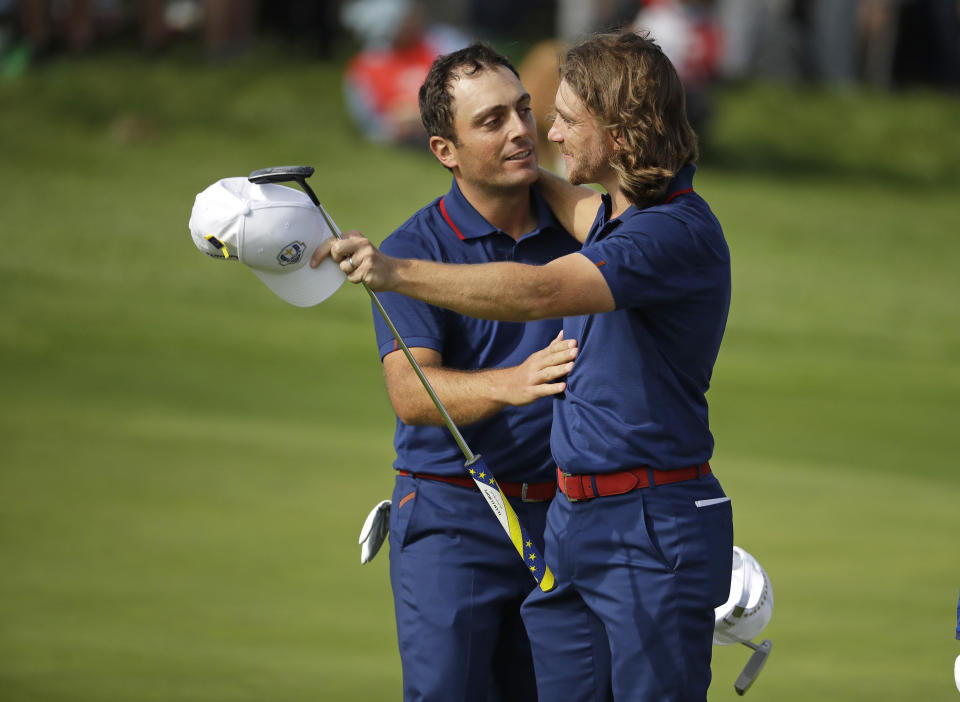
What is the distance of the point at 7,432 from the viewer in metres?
9.06

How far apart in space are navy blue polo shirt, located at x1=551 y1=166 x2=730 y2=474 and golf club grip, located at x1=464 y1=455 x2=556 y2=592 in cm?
23

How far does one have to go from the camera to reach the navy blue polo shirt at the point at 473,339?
12.9 feet

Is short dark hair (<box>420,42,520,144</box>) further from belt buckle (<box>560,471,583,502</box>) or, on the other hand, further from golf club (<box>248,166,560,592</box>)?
belt buckle (<box>560,471,583,502</box>)

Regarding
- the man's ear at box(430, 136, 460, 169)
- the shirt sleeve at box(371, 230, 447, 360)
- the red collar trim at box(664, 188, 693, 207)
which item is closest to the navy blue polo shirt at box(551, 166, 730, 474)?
the red collar trim at box(664, 188, 693, 207)

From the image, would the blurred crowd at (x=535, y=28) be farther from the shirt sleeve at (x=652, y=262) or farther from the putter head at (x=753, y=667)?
the shirt sleeve at (x=652, y=262)

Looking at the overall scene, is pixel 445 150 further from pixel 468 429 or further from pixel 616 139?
pixel 616 139

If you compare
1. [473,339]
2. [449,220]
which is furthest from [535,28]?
[473,339]

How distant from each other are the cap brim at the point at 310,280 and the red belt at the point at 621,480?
71 cm

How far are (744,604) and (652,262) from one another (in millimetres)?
1179

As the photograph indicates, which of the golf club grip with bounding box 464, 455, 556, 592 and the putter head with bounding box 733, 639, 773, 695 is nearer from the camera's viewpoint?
the golf club grip with bounding box 464, 455, 556, 592

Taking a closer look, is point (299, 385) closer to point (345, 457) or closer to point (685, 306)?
point (345, 457)

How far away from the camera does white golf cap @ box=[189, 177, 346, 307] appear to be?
3.40 m

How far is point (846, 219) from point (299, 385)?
7.75 metres

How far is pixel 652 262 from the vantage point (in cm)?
324
